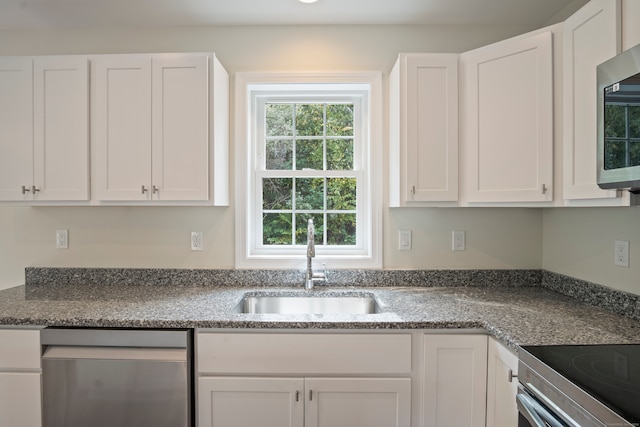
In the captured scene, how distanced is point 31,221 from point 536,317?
2.91 m

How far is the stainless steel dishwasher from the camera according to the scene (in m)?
1.51

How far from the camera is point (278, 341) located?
5.02 ft

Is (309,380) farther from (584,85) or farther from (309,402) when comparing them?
(584,85)

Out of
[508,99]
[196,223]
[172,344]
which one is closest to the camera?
[172,344]

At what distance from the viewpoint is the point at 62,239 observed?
2.22 m

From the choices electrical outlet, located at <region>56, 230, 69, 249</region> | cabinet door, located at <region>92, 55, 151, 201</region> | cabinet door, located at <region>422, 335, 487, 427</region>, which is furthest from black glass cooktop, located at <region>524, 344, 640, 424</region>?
electrical outlet, located at <region>56, 230, 69, 249</region>

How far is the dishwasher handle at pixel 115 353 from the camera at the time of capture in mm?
1508

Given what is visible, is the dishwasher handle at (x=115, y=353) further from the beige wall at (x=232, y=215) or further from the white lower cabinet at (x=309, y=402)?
the beige wall at (x=232, y=215)

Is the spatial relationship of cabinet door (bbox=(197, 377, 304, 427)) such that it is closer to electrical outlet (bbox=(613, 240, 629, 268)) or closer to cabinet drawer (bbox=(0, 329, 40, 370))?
cabinet drawer (bbox=(0, 329, 40, 370))

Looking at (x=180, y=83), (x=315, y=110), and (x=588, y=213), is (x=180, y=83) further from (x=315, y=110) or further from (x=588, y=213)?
(x=588, y=213)

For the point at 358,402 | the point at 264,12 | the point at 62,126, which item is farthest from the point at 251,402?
the point at 264,12

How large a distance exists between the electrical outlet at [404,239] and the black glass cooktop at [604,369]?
1.03m

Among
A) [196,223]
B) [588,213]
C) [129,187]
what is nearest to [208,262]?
[196,223]

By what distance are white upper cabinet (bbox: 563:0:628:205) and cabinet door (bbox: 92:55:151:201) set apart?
2.04 meters
